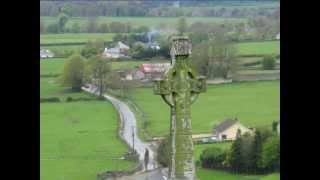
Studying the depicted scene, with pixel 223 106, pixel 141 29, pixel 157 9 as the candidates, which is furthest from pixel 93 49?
pixel 223 106

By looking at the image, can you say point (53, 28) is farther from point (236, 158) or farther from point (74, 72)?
point (236, 158)

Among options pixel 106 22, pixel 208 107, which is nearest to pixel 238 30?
pixel 208 107

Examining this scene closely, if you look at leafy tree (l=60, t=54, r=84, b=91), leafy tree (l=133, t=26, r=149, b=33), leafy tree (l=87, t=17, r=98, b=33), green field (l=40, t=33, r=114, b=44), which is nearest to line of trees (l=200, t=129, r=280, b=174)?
leafy tree (l=60, t=54, r=84, b=91)

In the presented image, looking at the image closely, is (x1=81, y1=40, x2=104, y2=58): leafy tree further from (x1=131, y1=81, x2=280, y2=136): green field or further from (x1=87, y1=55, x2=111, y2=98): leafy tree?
(x1=131, y1=81, x2=280, y2=136): green field

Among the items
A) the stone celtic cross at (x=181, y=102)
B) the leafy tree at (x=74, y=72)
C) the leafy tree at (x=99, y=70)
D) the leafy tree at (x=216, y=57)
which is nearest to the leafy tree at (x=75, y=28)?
the leafy tree at (x=99, y=70)
